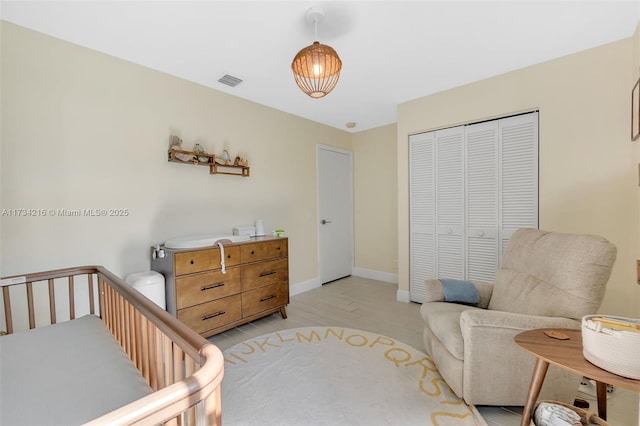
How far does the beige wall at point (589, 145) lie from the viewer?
209 cm

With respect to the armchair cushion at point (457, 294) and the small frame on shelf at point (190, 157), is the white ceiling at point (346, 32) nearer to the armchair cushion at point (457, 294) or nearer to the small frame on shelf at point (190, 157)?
the small frame on shelf at point (190, 157)

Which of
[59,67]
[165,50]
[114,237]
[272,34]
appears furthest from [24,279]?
[272,34]

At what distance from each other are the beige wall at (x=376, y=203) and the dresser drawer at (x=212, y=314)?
247 centimetres

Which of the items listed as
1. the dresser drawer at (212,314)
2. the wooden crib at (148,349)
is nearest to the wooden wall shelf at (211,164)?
the wooden crib at (148,349)

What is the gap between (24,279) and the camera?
147 centimetres

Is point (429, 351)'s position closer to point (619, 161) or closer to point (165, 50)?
point (619, 161)

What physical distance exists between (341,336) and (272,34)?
2.52m

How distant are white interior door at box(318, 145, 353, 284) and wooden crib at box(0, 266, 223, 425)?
2.80m

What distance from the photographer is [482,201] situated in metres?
2.83

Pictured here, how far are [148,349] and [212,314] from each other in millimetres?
1306

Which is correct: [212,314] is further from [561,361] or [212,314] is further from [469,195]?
[469,195]

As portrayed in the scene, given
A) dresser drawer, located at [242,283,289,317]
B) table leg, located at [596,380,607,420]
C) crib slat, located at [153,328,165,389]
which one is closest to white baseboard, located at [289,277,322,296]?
dresser drawer, located at [242,283,289,317]

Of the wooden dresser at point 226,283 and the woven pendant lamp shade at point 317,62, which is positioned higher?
the woven pendant lamp shade at point 317,62

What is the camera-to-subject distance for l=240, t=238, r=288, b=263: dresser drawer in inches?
104
